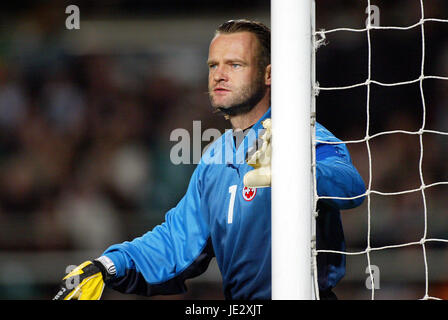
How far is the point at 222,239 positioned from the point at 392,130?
1.14m

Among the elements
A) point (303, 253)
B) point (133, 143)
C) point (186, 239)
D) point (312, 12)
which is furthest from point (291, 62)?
point (133, 143)

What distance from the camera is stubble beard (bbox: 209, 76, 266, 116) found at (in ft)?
5.74

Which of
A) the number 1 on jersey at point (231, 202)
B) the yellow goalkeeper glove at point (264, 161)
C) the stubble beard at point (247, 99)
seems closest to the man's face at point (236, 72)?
the stubble beard at point (247, 99)

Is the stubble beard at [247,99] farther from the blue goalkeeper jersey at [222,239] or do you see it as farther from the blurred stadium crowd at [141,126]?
the blurred stadium crowd at [141,126]

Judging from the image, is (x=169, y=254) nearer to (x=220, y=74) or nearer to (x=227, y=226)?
(x=227, y=226)

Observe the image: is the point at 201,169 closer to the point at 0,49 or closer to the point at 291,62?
the point at 291,62

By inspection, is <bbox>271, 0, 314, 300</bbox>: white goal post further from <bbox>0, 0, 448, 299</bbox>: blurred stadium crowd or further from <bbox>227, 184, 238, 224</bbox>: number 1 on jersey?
<bbox>0, 0, 448, 299</bbox>: blurred stadium crowd

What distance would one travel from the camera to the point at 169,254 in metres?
1.80

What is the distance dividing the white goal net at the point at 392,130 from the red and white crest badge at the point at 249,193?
2.82ft

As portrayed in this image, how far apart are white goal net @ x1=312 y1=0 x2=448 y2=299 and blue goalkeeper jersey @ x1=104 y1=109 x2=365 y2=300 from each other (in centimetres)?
79

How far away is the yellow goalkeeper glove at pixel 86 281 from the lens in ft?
5.55

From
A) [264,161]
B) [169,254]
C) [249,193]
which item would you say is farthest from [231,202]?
[264,161]

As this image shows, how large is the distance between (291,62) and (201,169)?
2.15ft
